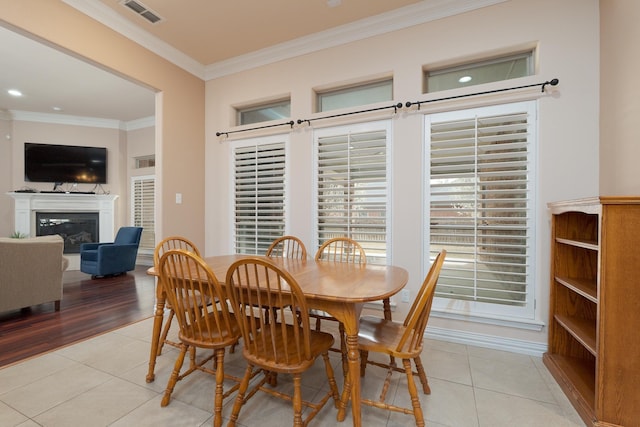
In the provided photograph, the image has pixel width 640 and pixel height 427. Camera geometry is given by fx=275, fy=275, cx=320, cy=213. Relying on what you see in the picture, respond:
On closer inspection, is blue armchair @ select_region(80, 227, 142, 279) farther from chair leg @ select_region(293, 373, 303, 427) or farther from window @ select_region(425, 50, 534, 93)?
window @ select_region(425, 50, 534, 93)

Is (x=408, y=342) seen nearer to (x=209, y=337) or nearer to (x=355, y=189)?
(x=209, y=337)

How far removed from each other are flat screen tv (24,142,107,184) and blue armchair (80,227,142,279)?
170cm

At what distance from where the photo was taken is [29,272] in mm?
2852

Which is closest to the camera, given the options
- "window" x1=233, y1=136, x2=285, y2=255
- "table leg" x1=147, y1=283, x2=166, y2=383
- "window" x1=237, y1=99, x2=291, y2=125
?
"table leg" x1=147, y1=283, x2=166, y2=383

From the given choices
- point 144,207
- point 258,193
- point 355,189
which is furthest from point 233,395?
point 144,207

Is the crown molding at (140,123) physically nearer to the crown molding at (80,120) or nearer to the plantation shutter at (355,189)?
the crown molding at (80,120)

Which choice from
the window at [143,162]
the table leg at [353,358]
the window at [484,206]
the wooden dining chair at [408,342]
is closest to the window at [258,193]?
the window at [484,206]

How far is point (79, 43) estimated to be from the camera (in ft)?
7.80

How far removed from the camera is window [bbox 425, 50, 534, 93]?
2.35m

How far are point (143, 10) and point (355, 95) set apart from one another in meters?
2.16

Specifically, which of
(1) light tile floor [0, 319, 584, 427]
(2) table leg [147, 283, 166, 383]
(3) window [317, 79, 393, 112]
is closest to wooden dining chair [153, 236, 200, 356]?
(2) table leg [147, 283, 166, 383]

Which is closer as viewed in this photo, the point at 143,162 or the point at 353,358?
the point at 353,358

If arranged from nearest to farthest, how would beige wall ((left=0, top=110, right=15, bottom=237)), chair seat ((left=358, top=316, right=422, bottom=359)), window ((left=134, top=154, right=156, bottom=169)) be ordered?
1. chair seat ((left=358, top=316, right=422, bottom=359))
2. beige wall ((left=0, top=110, right=15, bottom=237))
3. window ((left=134, top=154, right=156, bottom=169))

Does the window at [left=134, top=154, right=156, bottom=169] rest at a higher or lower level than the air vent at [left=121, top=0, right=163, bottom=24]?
lower
